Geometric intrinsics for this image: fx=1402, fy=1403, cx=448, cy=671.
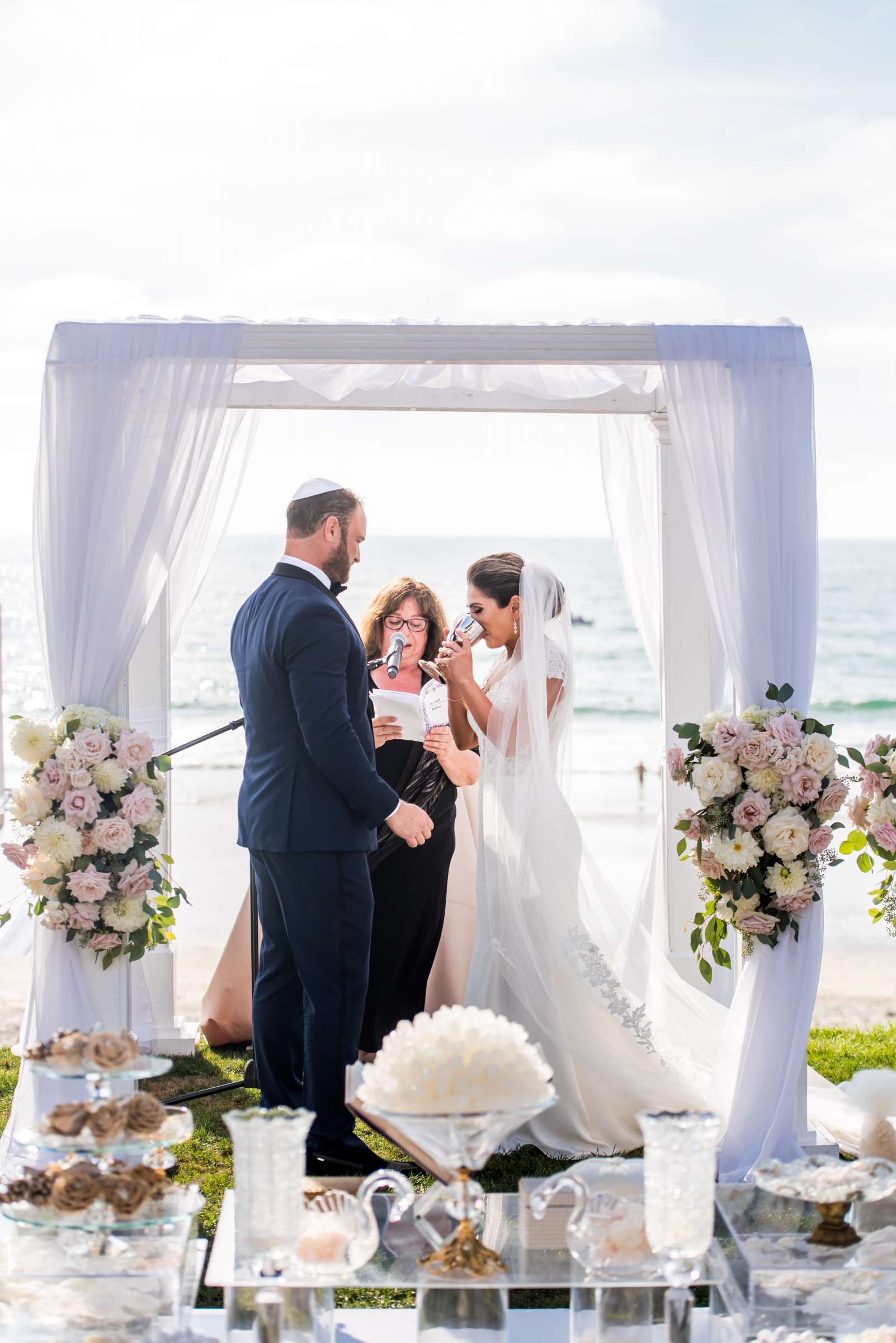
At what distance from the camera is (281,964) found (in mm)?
4145

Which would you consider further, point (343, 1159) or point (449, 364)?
point (449, 364)

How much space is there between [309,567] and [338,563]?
4.1 inches

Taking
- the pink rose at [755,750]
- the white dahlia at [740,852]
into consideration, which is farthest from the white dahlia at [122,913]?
the pink rose at [755,750]

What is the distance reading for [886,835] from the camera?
379cm

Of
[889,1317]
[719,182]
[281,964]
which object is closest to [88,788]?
[281,964]

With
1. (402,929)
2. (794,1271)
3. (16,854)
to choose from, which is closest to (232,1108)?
(402,929)

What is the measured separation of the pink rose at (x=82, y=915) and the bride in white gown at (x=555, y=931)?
1181 mm

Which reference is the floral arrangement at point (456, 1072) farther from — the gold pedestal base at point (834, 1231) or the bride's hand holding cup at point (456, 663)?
the bride's hand holding cup at point (456, 663)

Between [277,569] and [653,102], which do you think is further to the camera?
[653,102]

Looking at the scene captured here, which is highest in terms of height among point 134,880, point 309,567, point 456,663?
point 309,567

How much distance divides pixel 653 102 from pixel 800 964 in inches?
467

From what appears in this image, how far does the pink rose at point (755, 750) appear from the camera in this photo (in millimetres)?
3832

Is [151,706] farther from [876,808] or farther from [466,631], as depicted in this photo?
[876,808]

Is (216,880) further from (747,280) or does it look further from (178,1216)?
(747,280)
